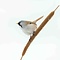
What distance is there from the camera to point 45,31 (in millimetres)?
1130

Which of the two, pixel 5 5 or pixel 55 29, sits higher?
pixel 5 5

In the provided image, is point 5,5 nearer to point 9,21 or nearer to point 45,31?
point 9,21

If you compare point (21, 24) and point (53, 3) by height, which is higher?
point (21, 24)

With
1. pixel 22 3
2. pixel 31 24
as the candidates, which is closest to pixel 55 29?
pixel 22 3

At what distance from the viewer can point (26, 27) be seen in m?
0.70

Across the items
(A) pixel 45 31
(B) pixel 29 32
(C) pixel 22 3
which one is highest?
(B) pixel 29 32

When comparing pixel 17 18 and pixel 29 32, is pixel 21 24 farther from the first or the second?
pixel 17 18

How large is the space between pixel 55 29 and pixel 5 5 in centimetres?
34

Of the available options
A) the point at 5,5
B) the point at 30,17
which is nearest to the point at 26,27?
the point at 30,17

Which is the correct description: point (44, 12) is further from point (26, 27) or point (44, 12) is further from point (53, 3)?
point (26, 27)

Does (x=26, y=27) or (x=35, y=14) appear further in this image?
(x=35, y=14)

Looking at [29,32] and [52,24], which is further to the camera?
[52,24]

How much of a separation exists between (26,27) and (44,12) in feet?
1.45

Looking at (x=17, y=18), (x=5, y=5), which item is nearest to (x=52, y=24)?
(x=17, y=18)
